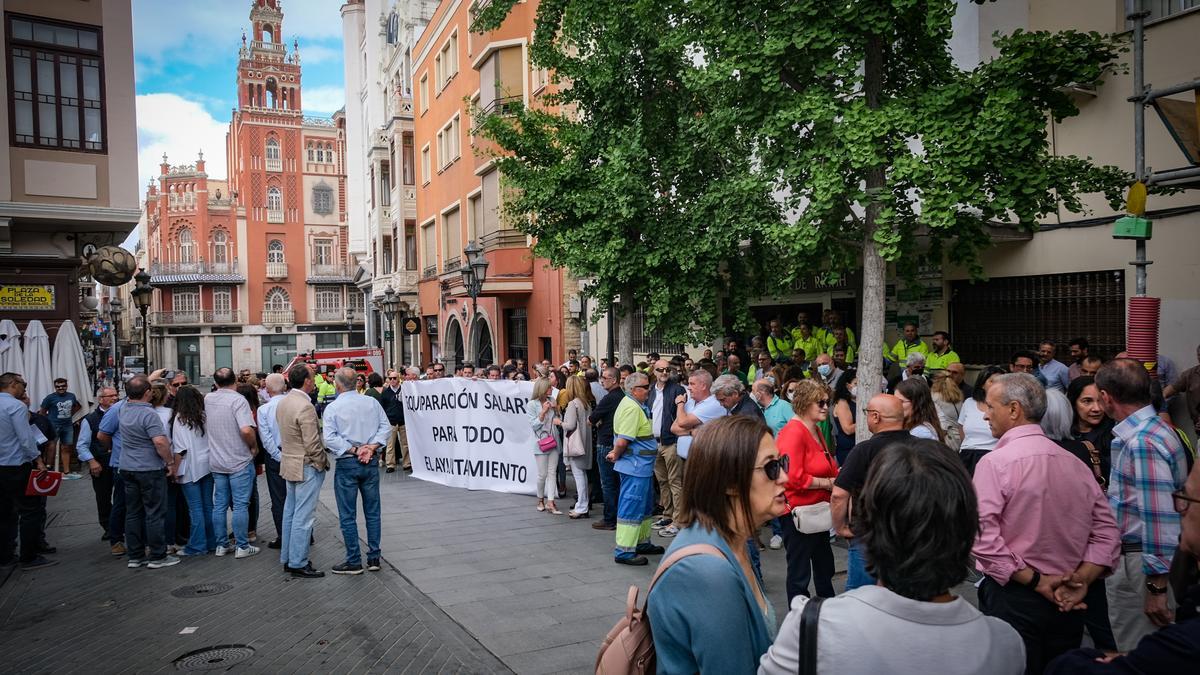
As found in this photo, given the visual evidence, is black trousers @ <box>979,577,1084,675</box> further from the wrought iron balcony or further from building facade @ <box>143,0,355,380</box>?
the wrought iron balcony

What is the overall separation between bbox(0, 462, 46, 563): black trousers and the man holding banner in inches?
259

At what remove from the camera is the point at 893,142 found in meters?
8.40

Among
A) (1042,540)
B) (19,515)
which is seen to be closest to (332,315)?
(19,515)

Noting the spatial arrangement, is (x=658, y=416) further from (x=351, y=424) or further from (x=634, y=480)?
(x=351, y=424)

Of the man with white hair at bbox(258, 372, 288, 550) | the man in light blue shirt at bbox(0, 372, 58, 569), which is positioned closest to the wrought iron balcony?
the man in light blue shirt at bbox(0, 372, 58, 569)

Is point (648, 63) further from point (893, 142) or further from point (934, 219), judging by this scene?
point (934, 219)

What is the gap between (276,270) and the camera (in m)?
68.2

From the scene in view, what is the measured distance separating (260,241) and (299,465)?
218 feet

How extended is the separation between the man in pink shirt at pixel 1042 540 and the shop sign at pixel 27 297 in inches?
722

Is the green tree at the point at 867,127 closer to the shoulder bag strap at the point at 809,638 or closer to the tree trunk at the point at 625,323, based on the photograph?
the tree trunk at the point at 625,323

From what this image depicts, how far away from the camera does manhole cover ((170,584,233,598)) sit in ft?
24.2

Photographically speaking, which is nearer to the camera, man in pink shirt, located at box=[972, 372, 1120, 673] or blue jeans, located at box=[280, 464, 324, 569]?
man in pink shirt, located at box=[972, 372, 1120, 673]

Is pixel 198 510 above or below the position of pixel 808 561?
below

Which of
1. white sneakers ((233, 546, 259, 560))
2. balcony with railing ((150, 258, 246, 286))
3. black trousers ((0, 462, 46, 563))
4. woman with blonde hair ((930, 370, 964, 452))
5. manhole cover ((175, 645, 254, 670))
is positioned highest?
balcony with railing ((150, 258, 246, 286))
